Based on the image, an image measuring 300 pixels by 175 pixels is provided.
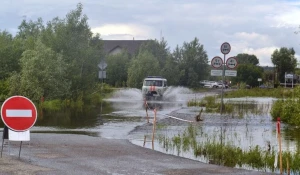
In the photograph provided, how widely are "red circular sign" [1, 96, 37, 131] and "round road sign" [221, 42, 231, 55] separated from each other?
1732 centimetres

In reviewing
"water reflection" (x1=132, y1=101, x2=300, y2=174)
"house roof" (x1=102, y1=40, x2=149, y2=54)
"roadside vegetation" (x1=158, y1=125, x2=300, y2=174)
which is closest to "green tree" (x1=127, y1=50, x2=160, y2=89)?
"house roof" (x1=102, y1=40, x2=149, y2=54)

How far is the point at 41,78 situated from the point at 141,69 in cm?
3322

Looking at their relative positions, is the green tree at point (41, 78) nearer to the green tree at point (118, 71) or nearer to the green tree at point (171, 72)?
the green tree at point (171, 72)

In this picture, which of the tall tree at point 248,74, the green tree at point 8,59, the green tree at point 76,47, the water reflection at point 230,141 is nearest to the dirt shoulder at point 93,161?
the water reflection at point 230,141

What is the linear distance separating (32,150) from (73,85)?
94.9ft

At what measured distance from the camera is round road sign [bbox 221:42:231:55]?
2825 cm

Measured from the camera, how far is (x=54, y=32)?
4497 cm

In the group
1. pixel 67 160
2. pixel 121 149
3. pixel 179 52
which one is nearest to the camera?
pixel 67 160

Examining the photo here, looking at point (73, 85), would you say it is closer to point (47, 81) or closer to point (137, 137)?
point (47, 81)

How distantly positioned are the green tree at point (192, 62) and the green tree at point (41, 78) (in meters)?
46.1

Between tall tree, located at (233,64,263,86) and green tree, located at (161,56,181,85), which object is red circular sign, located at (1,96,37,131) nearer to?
green tree, located at (161,56,181,85)

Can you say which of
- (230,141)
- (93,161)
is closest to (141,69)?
(230,141)

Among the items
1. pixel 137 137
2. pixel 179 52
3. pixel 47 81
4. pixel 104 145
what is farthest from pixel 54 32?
pixel 179 52

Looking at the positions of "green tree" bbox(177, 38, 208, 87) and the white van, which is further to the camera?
"green tree" bbox(177, 38, 208, 87)
